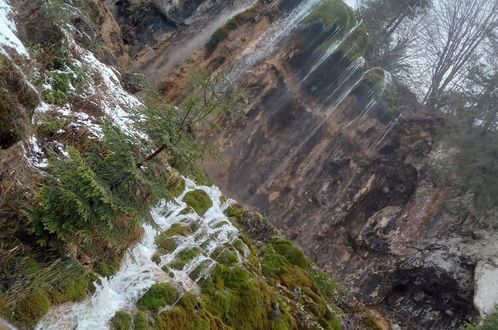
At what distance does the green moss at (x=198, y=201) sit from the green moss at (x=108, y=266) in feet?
12.4

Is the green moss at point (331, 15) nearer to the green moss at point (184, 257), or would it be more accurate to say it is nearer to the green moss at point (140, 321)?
the green moss at point (184, 257)

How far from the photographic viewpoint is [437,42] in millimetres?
24422

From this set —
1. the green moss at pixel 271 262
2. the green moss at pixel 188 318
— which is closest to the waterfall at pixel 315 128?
the green moss at pixel 271 262

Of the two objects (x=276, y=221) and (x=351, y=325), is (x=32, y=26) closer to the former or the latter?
(x=351, y=325)

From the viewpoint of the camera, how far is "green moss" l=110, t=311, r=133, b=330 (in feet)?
16.6

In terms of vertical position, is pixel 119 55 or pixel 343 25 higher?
pixel 343 25

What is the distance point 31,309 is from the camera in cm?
443

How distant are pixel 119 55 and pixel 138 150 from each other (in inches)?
445

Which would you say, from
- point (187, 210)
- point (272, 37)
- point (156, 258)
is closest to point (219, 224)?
point (187, 210)

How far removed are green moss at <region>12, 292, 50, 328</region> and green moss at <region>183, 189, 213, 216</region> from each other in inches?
206

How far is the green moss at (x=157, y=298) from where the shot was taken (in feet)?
18.6

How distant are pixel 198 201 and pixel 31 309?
597 cm

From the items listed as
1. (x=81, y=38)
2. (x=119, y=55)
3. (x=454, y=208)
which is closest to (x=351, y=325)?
(x=454, y=208)

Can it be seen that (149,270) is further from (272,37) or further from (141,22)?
(272,37)
